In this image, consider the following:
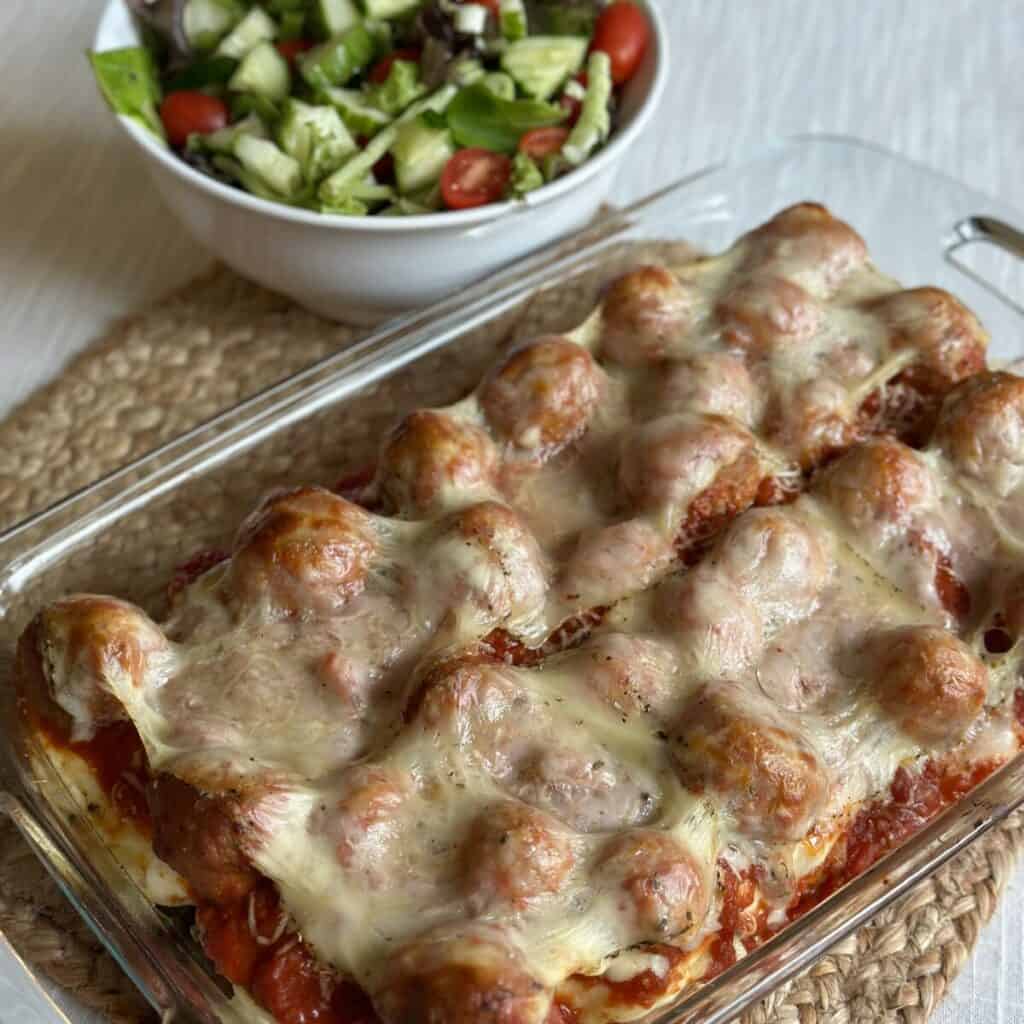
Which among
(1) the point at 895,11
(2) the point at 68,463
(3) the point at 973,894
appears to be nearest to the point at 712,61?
(1) the point at 895,11

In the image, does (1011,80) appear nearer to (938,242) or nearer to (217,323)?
(938,242)

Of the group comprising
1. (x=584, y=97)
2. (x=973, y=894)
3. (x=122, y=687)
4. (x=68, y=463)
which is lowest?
(x=973, y=894)

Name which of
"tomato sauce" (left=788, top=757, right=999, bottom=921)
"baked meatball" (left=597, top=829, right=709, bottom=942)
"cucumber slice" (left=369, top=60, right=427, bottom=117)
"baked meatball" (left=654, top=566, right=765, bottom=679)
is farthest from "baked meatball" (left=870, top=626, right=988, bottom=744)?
"cucumber slice" (left=369, top=60, right=427, bottom=117)

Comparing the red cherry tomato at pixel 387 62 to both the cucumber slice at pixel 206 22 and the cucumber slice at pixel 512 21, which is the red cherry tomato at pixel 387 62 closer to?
the cucumber slice at pixel 512 21

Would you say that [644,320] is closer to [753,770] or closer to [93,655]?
[753,770]

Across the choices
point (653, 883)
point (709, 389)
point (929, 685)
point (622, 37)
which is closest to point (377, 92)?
point (622, 37)

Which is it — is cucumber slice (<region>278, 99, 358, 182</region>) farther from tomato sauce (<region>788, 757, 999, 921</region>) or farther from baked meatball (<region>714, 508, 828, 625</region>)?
tomato sauce (<region>788, 757, 999, 921</region>)

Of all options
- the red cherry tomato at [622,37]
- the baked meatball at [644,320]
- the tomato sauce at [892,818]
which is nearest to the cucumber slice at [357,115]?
the red cherry tomato at [622,37]

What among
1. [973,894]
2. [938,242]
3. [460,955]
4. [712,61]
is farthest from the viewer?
[712,61]
